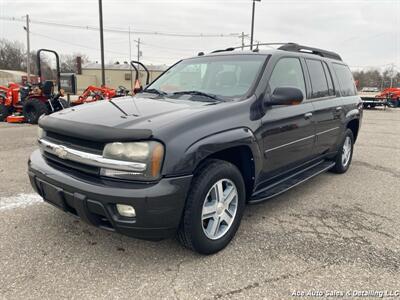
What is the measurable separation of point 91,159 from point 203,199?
902 millimetres

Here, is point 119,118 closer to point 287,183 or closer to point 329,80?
point 287,183

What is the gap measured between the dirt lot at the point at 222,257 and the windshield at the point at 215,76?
1.43 m

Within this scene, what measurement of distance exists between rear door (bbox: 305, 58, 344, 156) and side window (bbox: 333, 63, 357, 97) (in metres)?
0.36

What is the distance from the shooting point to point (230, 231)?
117 inches

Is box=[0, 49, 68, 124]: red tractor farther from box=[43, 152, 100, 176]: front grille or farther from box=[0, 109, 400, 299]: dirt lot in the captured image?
box=[43, 152, 100, 176]: front grille

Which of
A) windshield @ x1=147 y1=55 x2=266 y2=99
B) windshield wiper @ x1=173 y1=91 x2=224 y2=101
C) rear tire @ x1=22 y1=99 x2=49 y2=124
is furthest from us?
rear tire @ x1=22 y1=99 x2=49 y2=124

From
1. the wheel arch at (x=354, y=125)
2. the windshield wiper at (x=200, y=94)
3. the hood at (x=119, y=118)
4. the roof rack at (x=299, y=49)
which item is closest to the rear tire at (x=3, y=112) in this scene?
the roof rack at (x=299, y=49)

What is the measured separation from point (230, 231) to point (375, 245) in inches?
54.5

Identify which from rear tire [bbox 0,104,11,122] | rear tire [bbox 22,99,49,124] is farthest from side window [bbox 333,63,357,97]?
rear tire [bbox 0,104,11,122]

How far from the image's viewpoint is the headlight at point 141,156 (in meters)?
2.31

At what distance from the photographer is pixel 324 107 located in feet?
14.1

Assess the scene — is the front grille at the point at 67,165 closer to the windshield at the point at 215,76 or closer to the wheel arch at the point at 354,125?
the windshield at the point at 215,76

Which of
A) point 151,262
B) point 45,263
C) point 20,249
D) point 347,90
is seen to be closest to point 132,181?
point 151,262

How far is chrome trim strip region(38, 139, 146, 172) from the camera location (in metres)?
2.33
